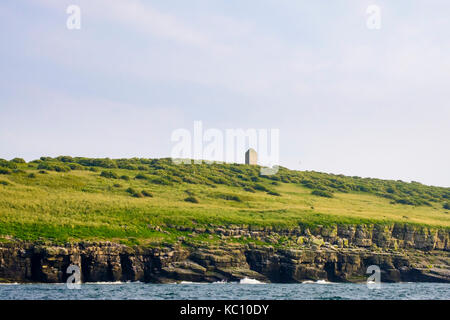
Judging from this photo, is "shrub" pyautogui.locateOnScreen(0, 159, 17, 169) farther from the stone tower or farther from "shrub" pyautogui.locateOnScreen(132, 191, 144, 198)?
the stone tower

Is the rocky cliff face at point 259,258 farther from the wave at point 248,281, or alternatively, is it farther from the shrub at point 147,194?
the shrub at point 147,194

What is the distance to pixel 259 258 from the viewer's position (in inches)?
2589

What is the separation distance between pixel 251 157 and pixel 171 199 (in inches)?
2581

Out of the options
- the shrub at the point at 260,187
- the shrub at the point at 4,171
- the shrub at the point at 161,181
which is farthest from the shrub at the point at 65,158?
the shrub at the point at 260,187

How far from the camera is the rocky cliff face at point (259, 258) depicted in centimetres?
5553

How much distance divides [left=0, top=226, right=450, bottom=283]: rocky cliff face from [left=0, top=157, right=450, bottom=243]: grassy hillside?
2623mm

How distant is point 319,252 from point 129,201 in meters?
31.5

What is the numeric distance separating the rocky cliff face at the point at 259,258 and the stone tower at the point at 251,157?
241 feet

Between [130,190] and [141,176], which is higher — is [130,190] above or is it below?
below

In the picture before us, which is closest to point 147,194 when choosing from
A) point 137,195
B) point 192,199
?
point 137,195

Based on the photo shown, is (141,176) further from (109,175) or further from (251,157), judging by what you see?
(251,157)

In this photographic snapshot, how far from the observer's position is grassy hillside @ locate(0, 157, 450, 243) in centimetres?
6531
